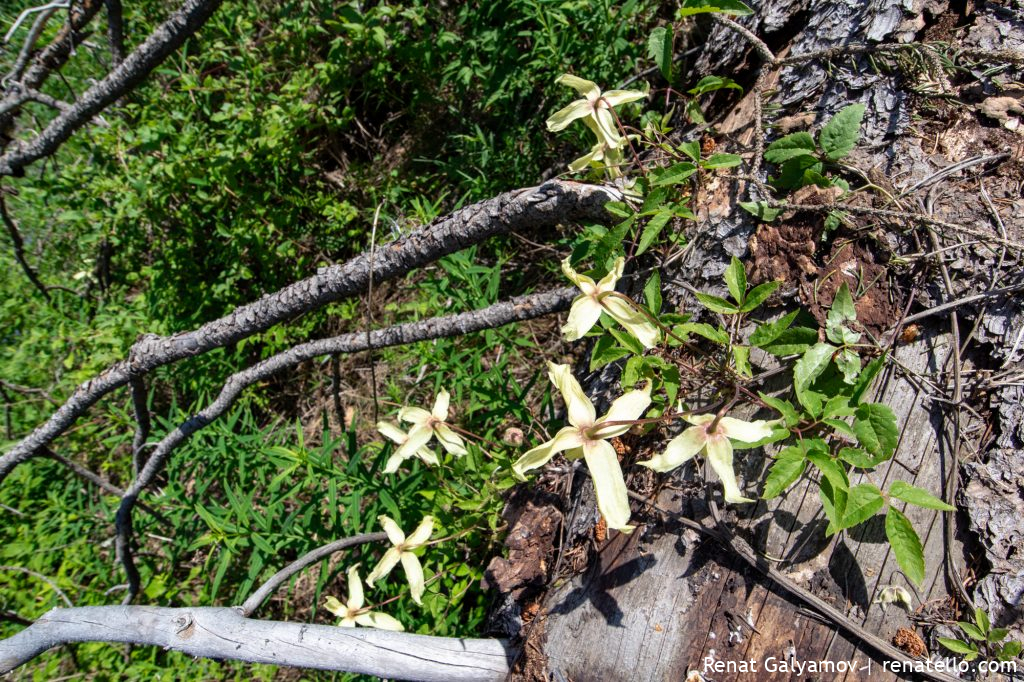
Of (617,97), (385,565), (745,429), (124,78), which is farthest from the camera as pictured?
(124,78)

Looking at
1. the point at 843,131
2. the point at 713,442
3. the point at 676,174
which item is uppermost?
the point at 843,131

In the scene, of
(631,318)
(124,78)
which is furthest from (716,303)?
(124,78)

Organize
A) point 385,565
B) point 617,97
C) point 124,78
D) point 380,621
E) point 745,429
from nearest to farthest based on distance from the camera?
point 745,429 → point 617,97 → point 385,565 → point 380,621 → point 124,78

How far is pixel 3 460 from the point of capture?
2.22 m

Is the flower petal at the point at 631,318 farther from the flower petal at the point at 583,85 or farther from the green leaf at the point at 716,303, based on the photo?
the flower petal at the point at 583,85

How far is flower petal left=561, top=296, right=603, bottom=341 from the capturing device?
1.13 m

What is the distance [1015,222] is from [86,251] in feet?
13.7

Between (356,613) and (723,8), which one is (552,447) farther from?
(723,8)

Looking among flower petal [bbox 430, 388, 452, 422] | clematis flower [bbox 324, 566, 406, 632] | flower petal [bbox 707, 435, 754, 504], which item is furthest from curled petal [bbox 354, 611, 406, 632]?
flower petal [bbox 707, 435, 754, 504]

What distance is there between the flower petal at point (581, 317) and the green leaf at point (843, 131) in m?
0.64

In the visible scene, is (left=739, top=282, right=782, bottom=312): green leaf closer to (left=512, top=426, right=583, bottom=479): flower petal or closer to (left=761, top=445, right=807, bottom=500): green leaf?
(left=761, top=445, right=807, bottom=500): green leaf

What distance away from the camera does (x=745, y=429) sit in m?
0.97

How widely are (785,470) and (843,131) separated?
2.51 feet

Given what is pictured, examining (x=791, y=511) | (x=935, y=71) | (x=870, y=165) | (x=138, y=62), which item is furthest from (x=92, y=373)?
(x=935, y=71)
